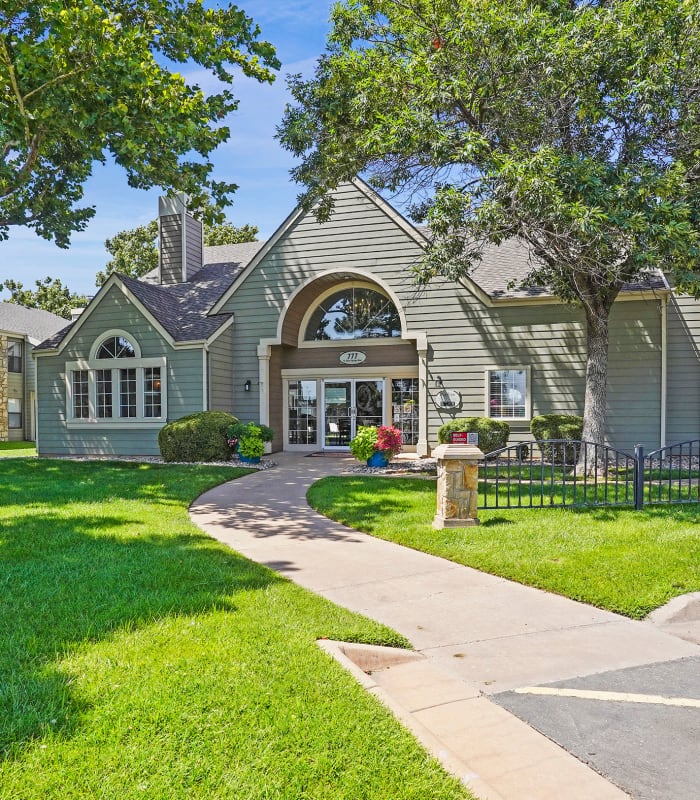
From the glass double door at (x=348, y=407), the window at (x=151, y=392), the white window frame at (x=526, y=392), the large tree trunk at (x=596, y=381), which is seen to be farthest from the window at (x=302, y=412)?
the large tree trunk at (x=596, y=381)

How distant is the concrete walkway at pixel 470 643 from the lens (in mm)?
2684

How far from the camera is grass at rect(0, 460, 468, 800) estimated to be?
2482mm

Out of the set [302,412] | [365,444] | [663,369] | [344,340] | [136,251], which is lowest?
[365,444]

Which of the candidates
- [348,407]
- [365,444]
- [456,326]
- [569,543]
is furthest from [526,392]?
[569,543]

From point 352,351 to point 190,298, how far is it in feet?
19.9

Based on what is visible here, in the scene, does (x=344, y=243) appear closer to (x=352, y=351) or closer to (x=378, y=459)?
(x=352, y=351)

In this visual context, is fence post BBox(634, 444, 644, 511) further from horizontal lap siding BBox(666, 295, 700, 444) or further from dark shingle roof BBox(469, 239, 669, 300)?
horizontal lap siding BBox(666, 295, 700, 444)

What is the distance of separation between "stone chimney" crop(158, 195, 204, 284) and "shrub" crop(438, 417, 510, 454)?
11.6 meters

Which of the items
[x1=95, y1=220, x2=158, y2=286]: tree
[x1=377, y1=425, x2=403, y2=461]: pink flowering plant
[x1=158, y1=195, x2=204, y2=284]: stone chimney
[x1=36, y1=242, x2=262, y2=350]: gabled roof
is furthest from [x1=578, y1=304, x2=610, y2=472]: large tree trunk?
[x1=95, y1=220, x2=158, y2=286]: tree

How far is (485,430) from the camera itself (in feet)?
46.6

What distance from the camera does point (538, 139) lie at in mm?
10305

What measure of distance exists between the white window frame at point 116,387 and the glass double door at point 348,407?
15.4 feet

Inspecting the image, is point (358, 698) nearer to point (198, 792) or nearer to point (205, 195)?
point (198, 792)

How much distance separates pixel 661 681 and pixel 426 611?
1.75m
